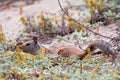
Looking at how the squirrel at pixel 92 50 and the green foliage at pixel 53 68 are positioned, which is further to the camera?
the squirrel at pixel 92 50

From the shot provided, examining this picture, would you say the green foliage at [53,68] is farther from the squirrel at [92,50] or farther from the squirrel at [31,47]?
the squirrel at [31,47]

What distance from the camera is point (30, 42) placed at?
5.18 meters

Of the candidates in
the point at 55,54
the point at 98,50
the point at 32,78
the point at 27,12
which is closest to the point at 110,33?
the point at 98,50

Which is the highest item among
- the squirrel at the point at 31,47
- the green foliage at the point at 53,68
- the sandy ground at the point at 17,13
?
the green foliage at the point at 53,68

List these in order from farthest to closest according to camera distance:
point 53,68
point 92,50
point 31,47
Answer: point 31,47 → point 92,50 → point 53,68

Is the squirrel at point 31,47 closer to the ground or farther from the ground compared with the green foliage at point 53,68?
closer to the ground

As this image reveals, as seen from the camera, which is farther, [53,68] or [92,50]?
[92,50]

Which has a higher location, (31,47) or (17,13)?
(31,47)

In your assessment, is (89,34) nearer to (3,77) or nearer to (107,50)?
(107,50)

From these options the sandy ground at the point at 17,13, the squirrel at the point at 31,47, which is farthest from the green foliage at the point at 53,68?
the sandy ground at the point at 17,13

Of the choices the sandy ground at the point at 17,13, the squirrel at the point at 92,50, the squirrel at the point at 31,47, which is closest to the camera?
the squirrel at the point at 92,50

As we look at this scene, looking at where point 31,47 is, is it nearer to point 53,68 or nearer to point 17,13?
point 53,68

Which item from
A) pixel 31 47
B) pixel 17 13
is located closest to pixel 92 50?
pixel 31 47

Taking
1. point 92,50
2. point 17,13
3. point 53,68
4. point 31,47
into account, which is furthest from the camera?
point 17,13
